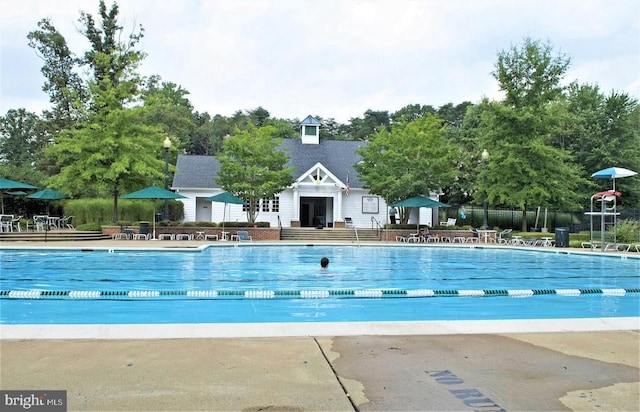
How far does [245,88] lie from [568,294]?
31752 millimetres

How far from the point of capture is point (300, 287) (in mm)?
11484

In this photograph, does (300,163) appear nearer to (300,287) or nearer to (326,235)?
(326,235)

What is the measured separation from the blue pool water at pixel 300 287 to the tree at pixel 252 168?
7.68 meters

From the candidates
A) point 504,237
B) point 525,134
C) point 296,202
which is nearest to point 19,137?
point 296,202

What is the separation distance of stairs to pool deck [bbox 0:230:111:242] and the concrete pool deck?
18.5 metres

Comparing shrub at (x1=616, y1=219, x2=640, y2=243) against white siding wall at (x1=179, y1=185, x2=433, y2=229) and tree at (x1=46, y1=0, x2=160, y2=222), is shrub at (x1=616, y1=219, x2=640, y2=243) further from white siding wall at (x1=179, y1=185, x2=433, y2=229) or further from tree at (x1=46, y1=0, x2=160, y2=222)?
tree at (x1=46, y1=0, x2=160, y2=222)

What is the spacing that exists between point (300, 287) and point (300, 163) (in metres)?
25.4

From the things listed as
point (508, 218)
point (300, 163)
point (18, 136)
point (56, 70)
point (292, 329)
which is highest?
point (56, 70)

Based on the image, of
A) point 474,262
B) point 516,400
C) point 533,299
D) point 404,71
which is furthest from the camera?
point 404,71

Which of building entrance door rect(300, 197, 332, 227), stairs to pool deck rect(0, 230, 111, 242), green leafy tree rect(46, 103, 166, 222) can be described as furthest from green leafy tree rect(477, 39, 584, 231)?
stairs to pool deck rect(0, 230, 111, 242)

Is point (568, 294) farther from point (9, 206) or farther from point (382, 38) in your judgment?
point (9, 206)

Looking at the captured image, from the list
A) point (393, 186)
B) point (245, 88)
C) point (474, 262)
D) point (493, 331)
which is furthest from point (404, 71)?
point (493, 331)

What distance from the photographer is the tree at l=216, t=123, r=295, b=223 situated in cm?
2727

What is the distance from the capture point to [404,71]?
84.9 ft
